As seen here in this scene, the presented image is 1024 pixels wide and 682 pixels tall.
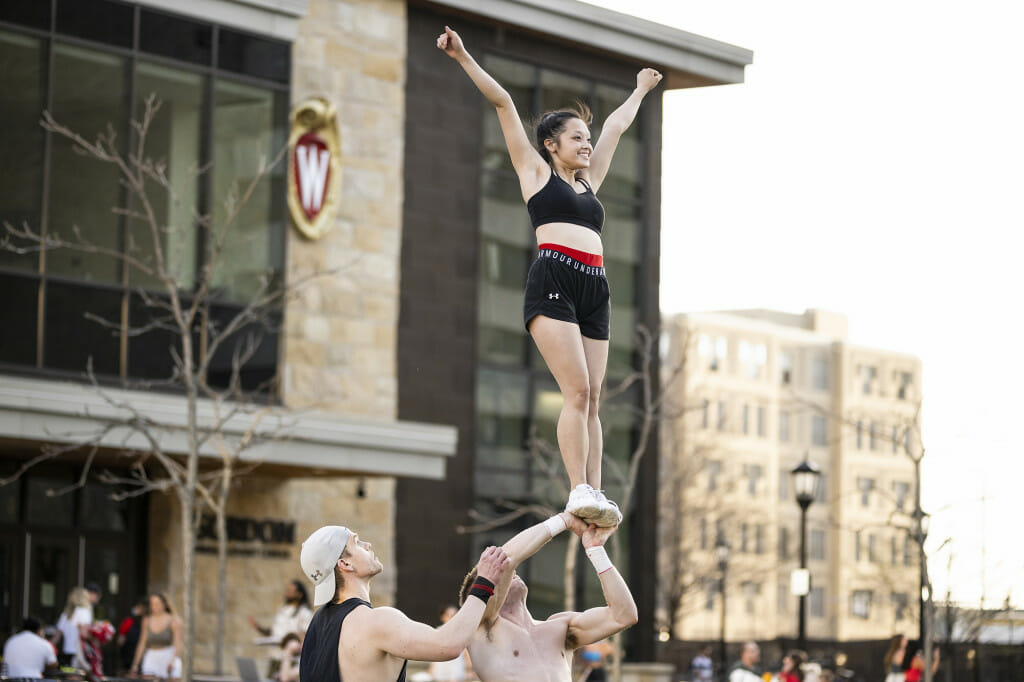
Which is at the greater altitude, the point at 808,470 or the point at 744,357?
the point at 744,357

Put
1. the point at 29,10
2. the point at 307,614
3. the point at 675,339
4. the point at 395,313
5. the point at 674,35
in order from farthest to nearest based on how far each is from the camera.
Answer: the point at 675,339 → the point at 674,35 → the point at 395,313 → the point at 29,10 → the point at 307,614

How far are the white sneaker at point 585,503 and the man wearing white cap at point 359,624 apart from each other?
1.63 feet

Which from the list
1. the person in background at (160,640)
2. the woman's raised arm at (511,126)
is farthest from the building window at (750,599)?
the woman's raised arm at (511,126)

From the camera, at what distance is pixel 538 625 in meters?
8.18

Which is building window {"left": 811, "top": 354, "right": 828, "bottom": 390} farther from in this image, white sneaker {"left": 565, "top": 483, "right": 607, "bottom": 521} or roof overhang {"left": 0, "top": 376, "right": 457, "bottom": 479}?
white sneaker {"left": 565, "top": 483, "right": 607, "bottom": 521}

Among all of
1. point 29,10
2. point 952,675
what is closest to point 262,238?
point 29,10

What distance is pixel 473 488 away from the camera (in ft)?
95.6

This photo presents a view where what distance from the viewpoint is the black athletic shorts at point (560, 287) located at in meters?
8.04

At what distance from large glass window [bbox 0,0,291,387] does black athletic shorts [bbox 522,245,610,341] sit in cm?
1445

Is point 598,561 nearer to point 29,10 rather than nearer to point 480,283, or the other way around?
point 29,10

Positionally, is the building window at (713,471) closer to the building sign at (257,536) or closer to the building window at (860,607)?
the building window at (860,607)

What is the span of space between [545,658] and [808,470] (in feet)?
60.7

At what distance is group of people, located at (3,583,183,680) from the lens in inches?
670

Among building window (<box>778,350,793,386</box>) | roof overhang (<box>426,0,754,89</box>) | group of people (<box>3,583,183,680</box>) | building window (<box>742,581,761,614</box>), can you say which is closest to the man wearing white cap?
group of people (<box>3,583,183,680</box>)
